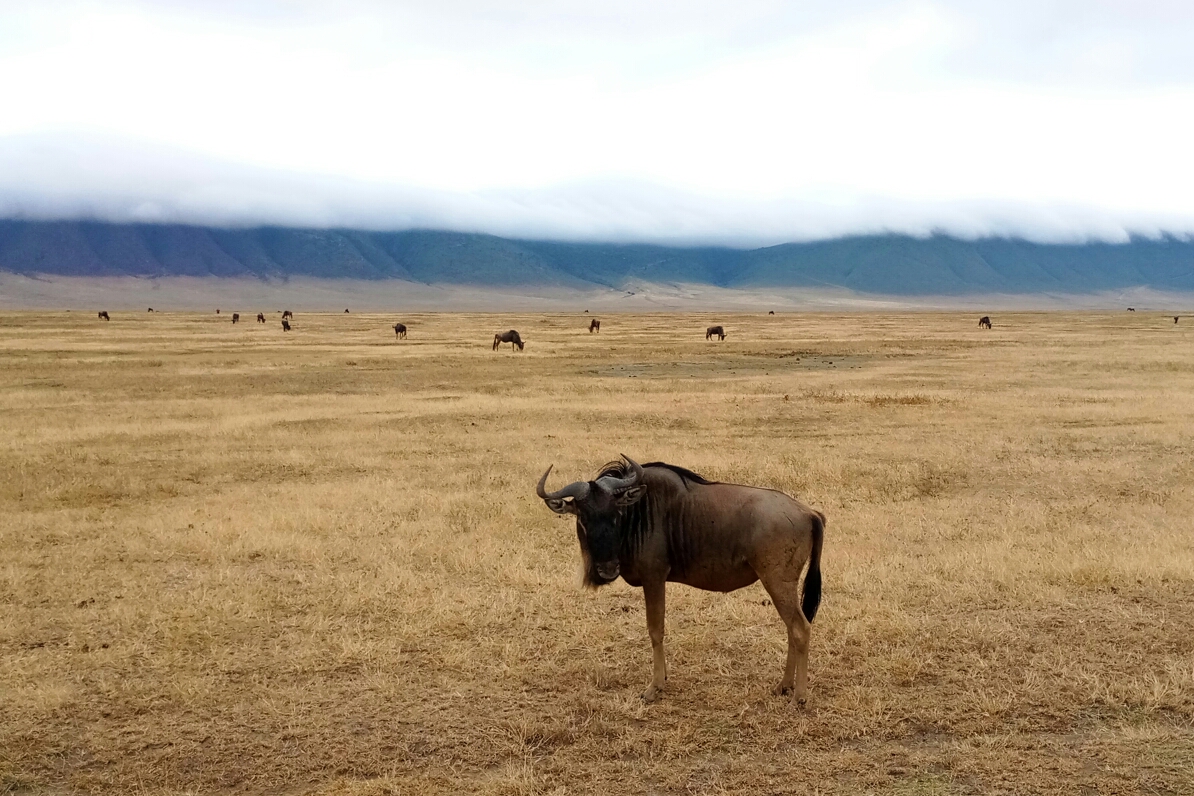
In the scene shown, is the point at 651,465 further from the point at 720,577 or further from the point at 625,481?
the point at 720,577

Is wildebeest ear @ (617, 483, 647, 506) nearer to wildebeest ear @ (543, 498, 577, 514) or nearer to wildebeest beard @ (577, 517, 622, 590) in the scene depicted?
wildebeest beard @ (577, 517, 622, 590)

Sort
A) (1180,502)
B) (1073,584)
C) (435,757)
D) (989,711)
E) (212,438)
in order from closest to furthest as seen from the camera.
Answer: (435,757) → (989,711) → (1073,584) → (1180,502) → (212,438)

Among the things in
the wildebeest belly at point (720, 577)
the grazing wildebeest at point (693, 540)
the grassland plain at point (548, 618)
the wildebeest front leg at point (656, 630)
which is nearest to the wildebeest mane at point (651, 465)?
the grazing wildebeest at point (693, 540)

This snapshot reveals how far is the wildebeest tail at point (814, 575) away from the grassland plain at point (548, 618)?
0.67 meters

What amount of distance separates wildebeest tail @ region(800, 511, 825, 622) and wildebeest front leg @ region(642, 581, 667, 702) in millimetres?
1161

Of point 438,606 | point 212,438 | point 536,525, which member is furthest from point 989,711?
point 212,438

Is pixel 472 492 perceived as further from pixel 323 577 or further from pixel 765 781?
pixel 765 781

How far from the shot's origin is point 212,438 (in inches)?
778

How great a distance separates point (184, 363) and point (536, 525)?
1171 inches

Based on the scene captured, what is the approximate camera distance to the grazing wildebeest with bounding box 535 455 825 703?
23.1 ft

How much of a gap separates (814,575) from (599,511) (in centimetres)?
185

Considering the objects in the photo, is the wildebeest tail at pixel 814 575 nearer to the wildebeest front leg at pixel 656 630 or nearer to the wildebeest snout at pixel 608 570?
the wildebeest front leg at pixel 656 630

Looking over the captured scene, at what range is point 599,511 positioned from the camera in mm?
6988

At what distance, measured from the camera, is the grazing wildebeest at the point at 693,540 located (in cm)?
704
